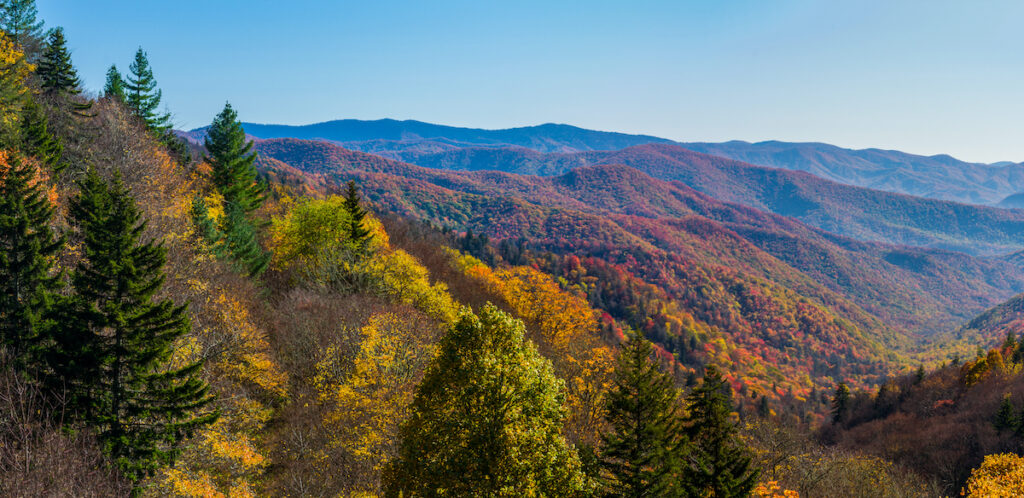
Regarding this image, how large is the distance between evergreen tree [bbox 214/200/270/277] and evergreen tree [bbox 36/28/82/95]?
20.0 metres

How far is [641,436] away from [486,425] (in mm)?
8915

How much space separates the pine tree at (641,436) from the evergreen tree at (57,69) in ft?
185

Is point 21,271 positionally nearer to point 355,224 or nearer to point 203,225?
point 203,225

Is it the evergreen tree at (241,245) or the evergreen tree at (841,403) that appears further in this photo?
the evergreen tree at (841,403)

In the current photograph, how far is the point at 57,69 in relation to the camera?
4603cm

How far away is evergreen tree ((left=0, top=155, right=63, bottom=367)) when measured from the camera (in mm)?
17969

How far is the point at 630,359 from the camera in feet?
69.7

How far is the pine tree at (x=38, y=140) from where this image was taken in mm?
30562

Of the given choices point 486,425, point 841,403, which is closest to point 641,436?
point 486,425

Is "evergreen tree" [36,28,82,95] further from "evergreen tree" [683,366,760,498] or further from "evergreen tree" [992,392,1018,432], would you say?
"evergreen tree" [992,392,1018,432]

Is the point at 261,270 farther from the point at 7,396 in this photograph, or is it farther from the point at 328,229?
the point at 7,396

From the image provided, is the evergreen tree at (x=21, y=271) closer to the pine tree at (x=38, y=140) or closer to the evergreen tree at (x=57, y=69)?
the pine tree at (x=38, y=140)

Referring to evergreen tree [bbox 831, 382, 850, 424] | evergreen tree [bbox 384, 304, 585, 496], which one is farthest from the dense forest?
evergreen tree [bbox 831, 382, 850, 424]

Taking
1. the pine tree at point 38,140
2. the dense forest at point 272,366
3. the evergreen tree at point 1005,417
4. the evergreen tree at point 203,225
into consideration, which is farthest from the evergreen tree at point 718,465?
the evergreen tree at point 1005,417
